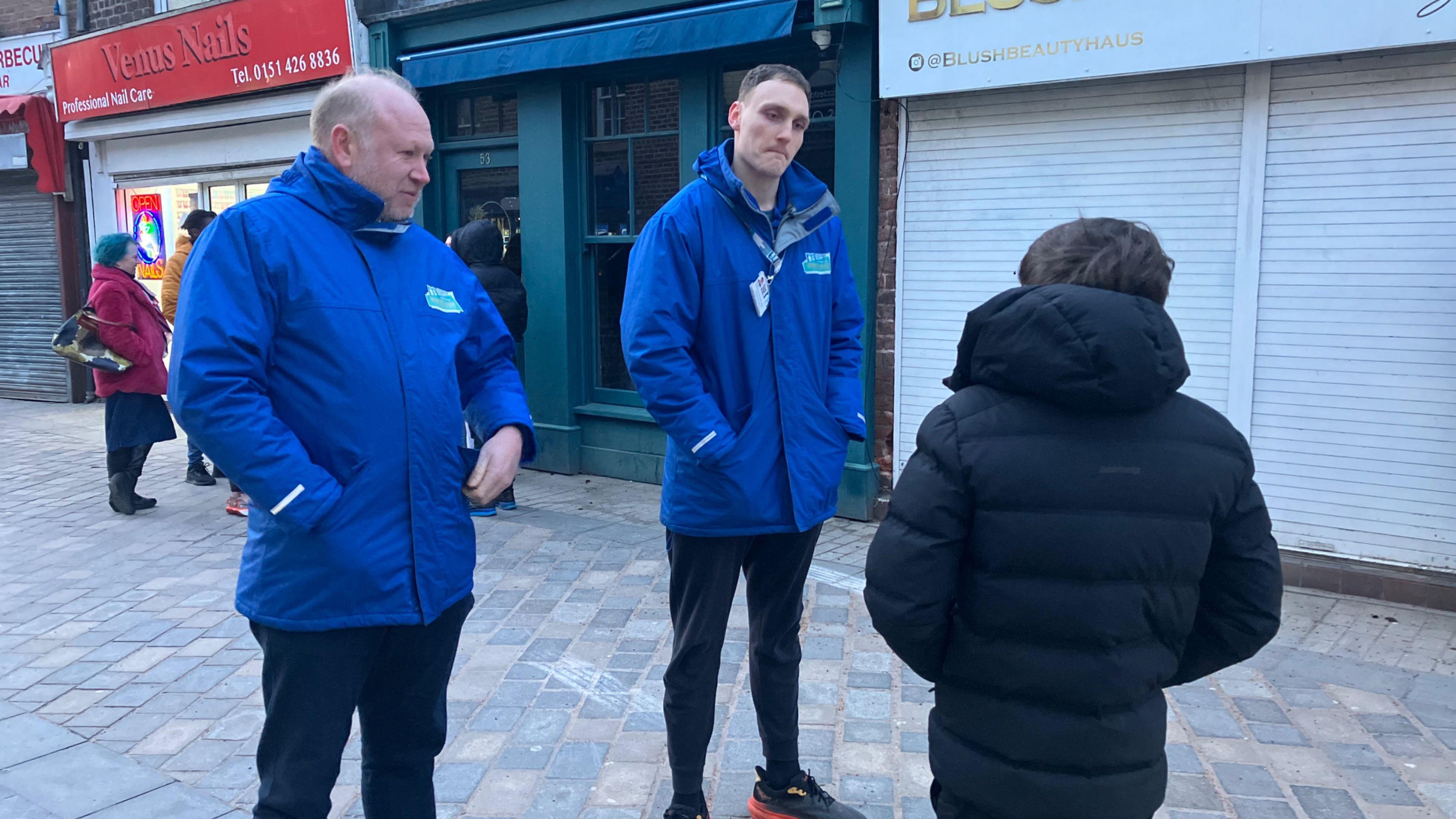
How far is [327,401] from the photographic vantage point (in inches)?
88.4

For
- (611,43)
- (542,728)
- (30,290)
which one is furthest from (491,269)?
(30,290)

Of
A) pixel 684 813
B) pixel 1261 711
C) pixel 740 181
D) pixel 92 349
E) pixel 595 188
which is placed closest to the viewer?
pixel 740 181

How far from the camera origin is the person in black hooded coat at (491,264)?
23.0 feet

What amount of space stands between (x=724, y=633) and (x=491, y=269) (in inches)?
179

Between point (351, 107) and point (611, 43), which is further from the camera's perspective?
point (611, 43)

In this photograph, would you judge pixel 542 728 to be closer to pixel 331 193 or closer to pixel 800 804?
pixel 800 804

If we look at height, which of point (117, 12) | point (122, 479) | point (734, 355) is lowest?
point (122, 479)

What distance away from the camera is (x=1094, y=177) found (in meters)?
5.85

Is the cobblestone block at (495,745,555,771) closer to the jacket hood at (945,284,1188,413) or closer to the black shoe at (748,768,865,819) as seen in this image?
the black shoe at (748,768,865,819)

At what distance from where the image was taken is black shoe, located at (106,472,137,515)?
23.3 ft

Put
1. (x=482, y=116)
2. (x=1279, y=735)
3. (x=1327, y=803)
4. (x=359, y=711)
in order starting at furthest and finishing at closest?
(x=482, y=116) < (x=1279, y=735) < (x=1327, y=803) < (x=359, y=711)

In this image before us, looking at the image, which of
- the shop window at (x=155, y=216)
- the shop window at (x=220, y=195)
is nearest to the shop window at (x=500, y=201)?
the shop window at (x=220, y=195)

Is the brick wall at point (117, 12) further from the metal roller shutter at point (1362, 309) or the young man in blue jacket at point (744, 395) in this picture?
the metal roller shutter at point (1362, 309)

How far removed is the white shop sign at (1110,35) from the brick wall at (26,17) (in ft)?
36.4
